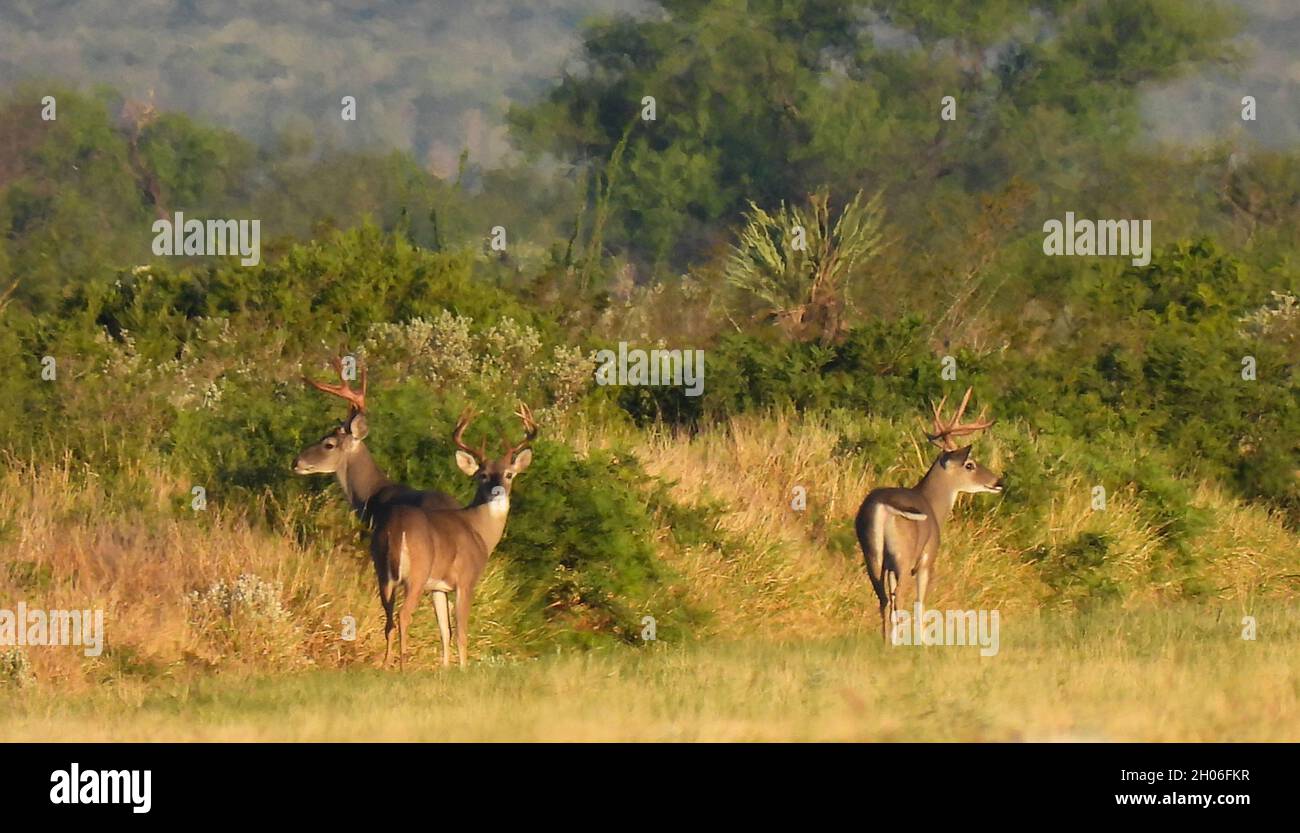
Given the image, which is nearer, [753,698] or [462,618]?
[753,698]

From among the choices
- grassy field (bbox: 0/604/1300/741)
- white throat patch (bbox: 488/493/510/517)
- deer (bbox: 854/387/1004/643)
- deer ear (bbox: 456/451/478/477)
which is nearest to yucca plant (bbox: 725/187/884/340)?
deer (bbox: 854/387/1004/643)

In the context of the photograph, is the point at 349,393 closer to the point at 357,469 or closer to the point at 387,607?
the point at 357,469

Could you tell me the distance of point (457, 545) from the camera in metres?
15.3

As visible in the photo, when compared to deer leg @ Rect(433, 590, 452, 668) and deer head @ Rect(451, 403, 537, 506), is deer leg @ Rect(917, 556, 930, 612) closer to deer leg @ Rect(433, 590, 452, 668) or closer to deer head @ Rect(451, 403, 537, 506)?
deer head @ Rect(451, 403, 537, 506)

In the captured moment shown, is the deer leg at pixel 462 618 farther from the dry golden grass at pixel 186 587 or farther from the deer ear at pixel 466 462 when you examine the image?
the deer ear at pixel 466 462

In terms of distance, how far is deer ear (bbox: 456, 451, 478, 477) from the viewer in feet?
53.9

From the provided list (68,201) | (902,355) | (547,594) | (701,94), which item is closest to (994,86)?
(701,94)

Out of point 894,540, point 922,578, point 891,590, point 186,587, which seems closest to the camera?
point 186,587

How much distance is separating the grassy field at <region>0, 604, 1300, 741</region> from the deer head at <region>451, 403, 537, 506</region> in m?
1.15

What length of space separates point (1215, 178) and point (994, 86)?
18293 mm

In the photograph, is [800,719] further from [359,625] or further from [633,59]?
[633,59]

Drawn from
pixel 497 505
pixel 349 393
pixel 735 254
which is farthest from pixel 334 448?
pixel 735 254

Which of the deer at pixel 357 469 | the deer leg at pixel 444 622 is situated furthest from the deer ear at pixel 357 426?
the deer leg at pixel 444 622

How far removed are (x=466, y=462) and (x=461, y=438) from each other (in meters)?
0.90
